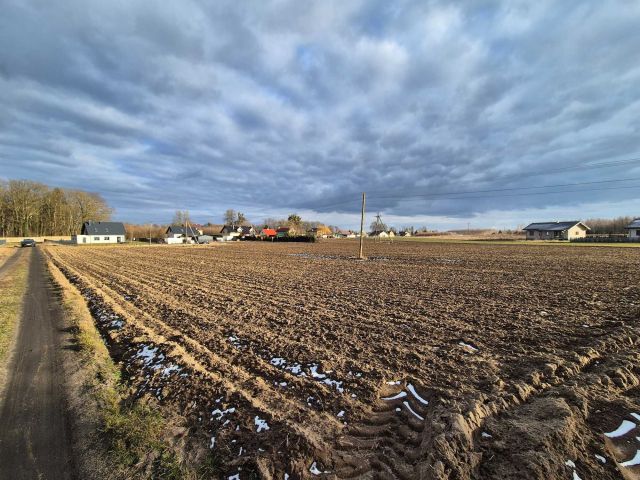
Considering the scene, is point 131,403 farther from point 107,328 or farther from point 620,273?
point 620,273

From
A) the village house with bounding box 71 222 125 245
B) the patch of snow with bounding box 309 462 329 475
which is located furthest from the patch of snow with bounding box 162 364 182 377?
the village house with bounding box 71 222 125 245

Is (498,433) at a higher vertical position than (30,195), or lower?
lower

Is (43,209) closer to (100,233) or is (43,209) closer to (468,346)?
(100,233)

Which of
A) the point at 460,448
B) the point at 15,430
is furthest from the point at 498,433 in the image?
the point at 15,430

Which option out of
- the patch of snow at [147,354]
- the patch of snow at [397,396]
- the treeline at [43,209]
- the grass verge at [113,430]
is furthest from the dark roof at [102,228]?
the patch of snow at [397,396]

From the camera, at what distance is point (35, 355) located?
6379mm

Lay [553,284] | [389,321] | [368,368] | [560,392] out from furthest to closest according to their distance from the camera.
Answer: [553,284] < [389,321] < [368,368] < [560,392]

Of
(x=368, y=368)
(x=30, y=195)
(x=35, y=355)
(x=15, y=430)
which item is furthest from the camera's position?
(x=30, y=195)

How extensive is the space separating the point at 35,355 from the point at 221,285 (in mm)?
8095

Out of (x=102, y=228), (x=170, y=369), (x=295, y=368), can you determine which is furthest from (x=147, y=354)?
(x=102, y=228)

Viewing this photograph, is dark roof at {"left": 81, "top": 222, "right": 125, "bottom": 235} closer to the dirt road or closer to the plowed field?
the plowed field

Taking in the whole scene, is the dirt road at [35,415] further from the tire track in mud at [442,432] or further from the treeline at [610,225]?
the treeline at [610,225]

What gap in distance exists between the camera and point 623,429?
3662mm

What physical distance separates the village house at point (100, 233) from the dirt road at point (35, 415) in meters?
81.9
